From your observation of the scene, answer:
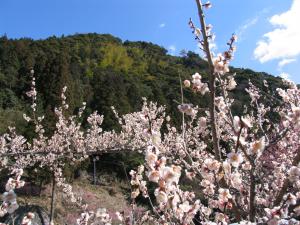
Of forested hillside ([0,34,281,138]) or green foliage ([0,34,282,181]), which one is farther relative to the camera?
forested hillside ([0,34,281,138])

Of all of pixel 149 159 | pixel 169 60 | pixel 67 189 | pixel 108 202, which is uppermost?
pixel 169 60

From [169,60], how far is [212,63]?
246ft

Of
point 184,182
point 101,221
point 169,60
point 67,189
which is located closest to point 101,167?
point 184,182

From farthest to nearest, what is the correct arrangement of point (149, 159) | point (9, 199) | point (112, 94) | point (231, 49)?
point (112, 94), point (231, 49), point (9, 199), point (149, 159)

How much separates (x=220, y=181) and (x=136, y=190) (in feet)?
2.71

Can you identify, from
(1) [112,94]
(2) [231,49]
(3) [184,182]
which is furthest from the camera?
(1) [112,94]

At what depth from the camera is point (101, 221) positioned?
3.17 metres

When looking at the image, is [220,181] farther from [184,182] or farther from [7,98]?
[7,98]

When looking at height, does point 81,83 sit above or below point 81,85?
above

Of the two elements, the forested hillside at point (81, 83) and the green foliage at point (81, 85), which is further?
the forested hillside at point (81, 83)

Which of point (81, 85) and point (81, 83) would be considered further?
point (81, 83)

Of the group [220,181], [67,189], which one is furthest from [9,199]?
[67,189]

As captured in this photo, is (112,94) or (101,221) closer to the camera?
(101,221)

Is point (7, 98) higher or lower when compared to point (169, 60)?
lower
